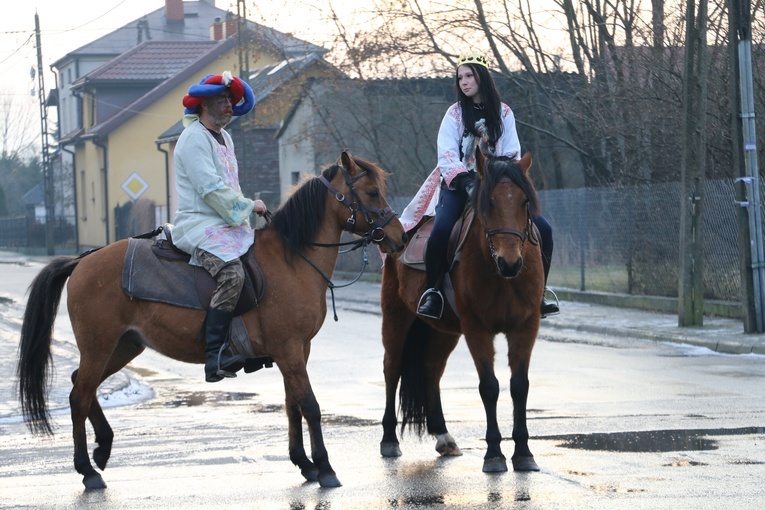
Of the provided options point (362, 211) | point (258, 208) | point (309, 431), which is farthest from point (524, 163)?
point (309, 431)

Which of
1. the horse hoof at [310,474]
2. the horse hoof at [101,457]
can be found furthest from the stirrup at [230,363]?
the horse hoof at [101,457]

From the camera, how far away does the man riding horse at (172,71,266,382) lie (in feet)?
24.7

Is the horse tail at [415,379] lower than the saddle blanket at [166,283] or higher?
lower

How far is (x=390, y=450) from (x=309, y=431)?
Answer: 3.95 ft

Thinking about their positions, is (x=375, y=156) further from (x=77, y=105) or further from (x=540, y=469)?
(x=77, y=105)

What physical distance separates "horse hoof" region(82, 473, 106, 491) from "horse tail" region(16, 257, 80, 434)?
635 millimetres

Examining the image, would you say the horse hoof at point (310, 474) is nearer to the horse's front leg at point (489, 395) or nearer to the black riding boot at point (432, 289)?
the horse's front leg at point (489, 395)

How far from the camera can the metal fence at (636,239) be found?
63.7 ft

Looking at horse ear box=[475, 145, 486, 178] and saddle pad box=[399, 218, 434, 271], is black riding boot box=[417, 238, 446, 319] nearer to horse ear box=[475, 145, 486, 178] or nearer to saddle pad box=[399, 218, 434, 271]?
saddle pad box=[399, 218, 434, 271]

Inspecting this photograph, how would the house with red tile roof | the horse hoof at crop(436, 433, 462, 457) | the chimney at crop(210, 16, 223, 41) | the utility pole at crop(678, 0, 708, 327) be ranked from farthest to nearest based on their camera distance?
the chimney at crop(210, 16, 223, 41) → the house with red tile roof → the utility pole at crop(678, 0, 708, 327) → the horse hoof at crop(436, 433, 462, 457)

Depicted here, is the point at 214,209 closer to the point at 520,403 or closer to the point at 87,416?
the point at 87,416

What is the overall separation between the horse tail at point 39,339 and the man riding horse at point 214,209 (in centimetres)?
94

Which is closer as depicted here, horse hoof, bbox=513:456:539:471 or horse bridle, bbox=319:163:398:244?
horse hoof, bbox=513:456:539:471

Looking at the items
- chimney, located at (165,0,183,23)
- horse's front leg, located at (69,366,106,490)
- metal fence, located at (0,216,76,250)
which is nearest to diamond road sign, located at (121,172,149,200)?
horse's front leg, located at (69,366,106,490)
